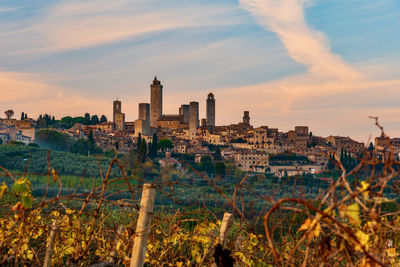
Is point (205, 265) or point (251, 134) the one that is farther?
point (251, 134)

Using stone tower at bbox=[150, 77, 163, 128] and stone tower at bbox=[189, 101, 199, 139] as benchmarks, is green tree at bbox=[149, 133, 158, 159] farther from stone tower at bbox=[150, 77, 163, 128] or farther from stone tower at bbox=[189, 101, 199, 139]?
stone tower at bbox=[150, 77, 163, 128]

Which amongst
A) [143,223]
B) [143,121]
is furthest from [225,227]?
[143,121]

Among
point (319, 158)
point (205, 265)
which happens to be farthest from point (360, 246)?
point (319, 158)

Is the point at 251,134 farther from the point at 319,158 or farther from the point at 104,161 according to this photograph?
the point at 104,161

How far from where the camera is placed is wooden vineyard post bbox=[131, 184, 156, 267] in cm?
226

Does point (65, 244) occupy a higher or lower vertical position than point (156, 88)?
lower

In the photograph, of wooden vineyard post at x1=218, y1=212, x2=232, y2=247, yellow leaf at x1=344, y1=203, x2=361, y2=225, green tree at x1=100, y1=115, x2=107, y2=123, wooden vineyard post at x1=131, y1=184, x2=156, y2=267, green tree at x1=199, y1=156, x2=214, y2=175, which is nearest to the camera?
yellow leaf at x1=344, y1=203, x2=361, y2=225

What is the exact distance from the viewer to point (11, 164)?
155 feet

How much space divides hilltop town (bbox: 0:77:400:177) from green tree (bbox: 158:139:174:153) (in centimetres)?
40

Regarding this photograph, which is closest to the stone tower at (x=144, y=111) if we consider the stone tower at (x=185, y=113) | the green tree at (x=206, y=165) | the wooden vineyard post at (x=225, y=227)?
the stone tower at (x=185, y=113)

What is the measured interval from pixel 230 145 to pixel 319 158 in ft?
39.5

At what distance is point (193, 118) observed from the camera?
78375 millimetres

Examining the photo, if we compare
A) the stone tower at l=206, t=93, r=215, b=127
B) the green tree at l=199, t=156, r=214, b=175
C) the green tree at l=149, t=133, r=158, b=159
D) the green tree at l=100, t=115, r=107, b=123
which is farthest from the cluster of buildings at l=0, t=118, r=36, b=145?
the stone tower at l=206, t=93, r=215, b=127

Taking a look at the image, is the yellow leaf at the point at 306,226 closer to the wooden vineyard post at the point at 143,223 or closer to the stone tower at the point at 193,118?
the wooden vineyard post at the point at 143,223
